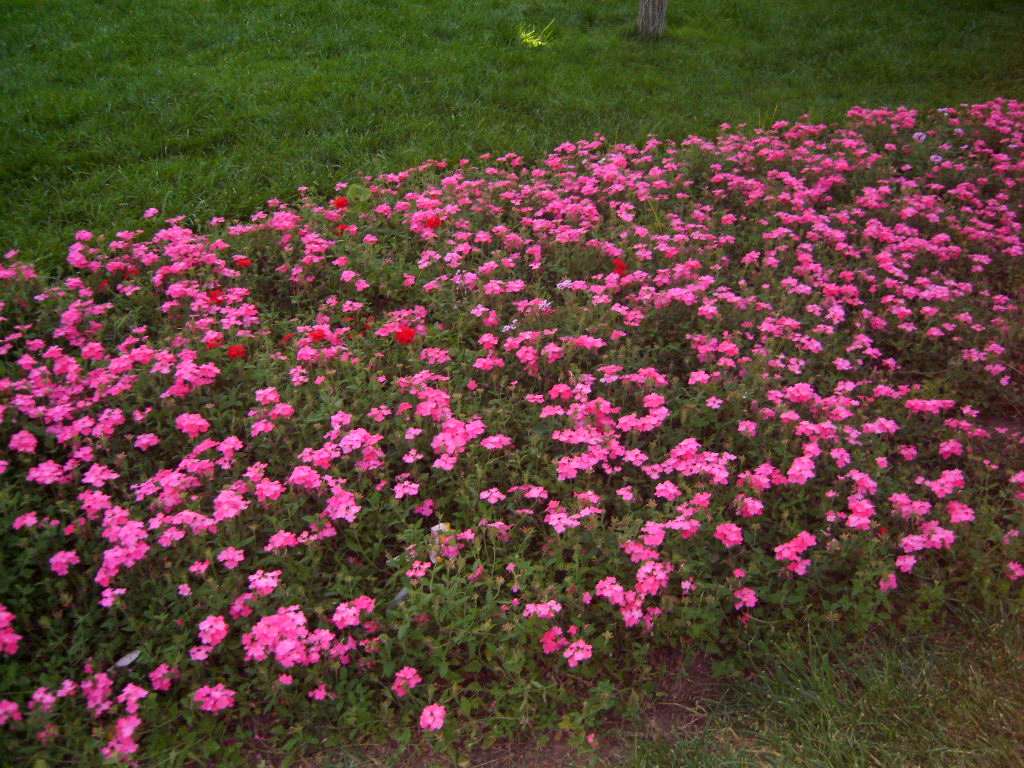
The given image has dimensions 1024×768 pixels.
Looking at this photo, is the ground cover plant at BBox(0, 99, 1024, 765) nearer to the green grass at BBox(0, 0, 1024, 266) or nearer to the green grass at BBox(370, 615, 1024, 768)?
the green grass at BBox(370, 615, 1024, 768)

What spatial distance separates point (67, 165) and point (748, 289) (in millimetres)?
5300

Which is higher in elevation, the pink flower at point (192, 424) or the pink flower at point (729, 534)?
the pink flower at point (192, 424)

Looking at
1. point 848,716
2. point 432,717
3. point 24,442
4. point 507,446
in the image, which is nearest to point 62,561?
point 24,442

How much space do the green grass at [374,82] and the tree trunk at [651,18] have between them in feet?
0.68

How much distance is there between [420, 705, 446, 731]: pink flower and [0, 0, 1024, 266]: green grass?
4.16 meters

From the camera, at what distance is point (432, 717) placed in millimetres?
2836

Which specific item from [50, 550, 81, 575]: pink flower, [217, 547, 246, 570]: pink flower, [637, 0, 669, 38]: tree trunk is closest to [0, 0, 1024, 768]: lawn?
[50, 550, 81, 575]: pink flower

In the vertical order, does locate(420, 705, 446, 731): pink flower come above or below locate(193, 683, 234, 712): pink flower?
below

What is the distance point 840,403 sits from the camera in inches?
157

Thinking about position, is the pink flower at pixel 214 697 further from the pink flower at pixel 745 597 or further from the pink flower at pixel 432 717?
the pink flower at pixel 745 597

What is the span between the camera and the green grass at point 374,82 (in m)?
6.46

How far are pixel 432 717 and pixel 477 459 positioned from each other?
131 centimetres

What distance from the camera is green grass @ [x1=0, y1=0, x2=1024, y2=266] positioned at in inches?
254

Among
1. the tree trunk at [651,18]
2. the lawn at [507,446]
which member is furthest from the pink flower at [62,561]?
the tree trunk at [651,18]
